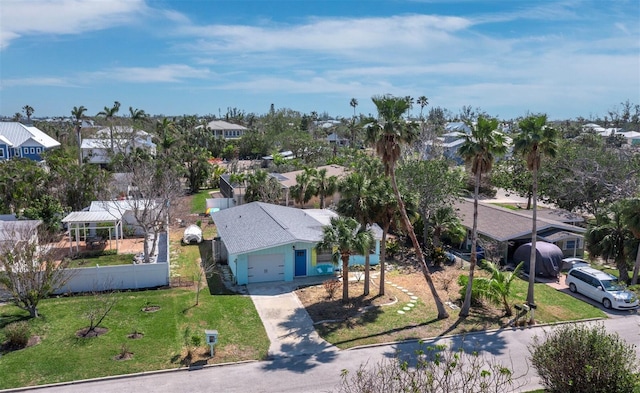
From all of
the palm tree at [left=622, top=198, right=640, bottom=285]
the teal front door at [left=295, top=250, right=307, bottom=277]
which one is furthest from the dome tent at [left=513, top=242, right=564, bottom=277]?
the teal front door at [left=295, top=250, right=307, bottom=277]

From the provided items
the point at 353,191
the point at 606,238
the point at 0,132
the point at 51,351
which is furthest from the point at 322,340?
the point at 0,132

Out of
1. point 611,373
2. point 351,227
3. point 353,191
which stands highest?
point 353,191

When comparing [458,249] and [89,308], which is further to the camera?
[458,249]

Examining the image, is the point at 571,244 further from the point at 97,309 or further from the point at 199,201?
the point at 199,201

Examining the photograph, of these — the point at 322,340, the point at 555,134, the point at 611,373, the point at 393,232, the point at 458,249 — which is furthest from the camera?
the point at 393,232

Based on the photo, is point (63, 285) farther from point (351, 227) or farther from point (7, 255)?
point (351, 227)

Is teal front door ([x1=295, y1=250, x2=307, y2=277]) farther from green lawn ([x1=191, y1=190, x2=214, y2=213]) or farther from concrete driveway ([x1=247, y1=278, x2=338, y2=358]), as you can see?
green lawn ([x1=191, y1=190, x2=214, y2=213])
